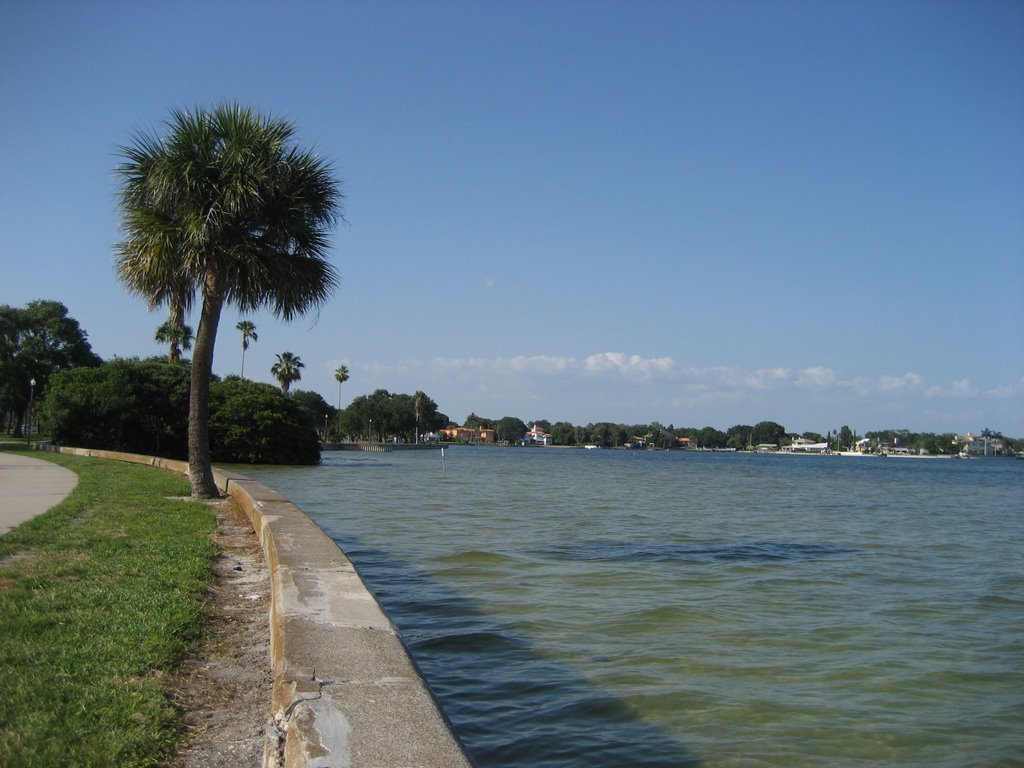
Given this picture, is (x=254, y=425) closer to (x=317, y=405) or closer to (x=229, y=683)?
(x=229, y=683)

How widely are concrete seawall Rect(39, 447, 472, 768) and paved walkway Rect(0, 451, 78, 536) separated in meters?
5.33

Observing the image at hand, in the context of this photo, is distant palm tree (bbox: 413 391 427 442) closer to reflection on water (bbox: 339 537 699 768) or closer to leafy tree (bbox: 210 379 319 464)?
leafy tree (bbox: 210 379 319 464)

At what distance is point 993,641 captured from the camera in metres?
8.78

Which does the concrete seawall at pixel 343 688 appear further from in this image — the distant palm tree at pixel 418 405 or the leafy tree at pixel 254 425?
the distant palm tree at pixel 418 405

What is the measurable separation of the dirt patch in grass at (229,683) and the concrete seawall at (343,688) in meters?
0.16

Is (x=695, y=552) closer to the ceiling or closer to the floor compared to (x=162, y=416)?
closer to the floor

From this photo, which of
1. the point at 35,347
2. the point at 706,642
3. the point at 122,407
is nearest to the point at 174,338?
the point at 35,347

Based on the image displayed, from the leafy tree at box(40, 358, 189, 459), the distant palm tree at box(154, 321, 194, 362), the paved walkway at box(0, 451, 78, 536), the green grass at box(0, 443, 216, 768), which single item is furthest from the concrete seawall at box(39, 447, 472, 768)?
the distant palm tree at box(154, 321, 194, 362)

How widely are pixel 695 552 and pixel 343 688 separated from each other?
1183 centimetres

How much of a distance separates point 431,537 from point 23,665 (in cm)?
1155

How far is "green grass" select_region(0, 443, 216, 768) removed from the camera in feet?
11.5

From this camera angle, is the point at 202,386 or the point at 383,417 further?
the point at 383,417

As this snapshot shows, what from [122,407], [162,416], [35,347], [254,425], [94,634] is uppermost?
[35,347]

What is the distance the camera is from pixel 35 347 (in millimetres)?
59938
